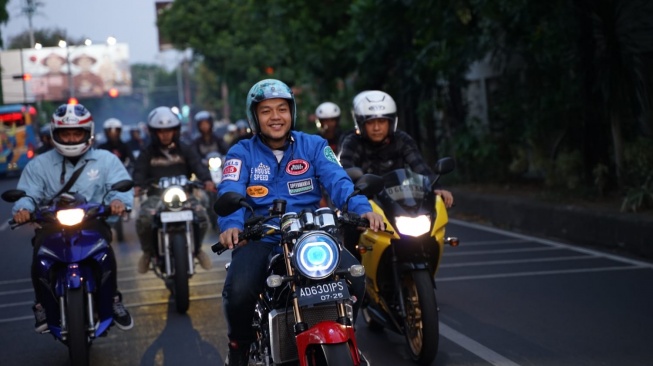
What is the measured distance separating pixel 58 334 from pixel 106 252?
2.07ft

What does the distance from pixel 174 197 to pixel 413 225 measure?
3.88 meters

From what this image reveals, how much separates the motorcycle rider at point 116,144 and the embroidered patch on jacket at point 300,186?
518 inches

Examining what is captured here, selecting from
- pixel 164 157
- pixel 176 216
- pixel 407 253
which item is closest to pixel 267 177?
pixel 407 253

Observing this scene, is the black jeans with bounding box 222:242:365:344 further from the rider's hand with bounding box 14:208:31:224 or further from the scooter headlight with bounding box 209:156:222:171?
the scooter headlight with bounding box 209:156:222:171

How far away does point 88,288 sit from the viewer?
7680 millimetres

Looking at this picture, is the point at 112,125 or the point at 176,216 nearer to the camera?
the point at 176,216

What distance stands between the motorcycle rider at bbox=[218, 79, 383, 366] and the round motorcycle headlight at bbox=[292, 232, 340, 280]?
69 cm

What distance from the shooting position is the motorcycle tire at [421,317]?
291 inches

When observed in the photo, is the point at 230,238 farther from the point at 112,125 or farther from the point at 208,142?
the point at 112,125

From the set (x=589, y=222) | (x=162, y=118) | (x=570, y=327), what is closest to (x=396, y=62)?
(x=589, y=222)

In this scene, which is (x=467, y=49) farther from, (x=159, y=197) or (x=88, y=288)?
(x=88, y=288)

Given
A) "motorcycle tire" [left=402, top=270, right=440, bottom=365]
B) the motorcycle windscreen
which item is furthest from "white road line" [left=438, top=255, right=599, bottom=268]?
"motorcycle tire" [left=402, top=270, right=440, bottom=365]

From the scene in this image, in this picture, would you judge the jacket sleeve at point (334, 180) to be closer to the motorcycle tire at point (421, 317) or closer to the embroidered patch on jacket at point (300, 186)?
the embroidered patch on jacket at point (300, 186)

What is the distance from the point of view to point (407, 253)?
308 inches
